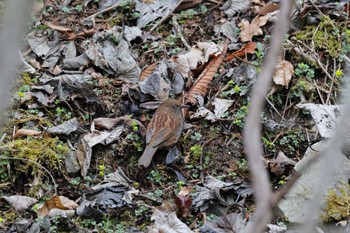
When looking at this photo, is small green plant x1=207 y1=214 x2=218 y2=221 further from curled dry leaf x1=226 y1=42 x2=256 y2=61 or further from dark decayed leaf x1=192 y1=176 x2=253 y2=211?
curled dry leaf x1=226 y1=42 x2=256 y2=61

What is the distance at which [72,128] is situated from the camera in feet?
18.6

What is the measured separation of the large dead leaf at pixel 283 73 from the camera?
6078mm

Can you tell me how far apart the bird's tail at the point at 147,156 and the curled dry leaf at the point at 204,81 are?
0.86 metres

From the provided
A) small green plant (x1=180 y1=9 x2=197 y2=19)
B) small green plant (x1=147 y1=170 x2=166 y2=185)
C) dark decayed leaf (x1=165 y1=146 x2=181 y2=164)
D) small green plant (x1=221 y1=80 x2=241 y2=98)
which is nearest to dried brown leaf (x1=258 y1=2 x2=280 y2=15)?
small green plant (x1=180 y1=9 x2=197 y2=19)

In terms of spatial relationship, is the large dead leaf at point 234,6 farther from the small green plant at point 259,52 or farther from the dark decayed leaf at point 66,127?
the dark decayed leaf at point 66,127

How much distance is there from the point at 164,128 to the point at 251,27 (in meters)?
1.74

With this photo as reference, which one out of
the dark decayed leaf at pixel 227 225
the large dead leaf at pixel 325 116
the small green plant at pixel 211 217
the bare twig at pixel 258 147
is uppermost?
the bare twig at pixel 258 147

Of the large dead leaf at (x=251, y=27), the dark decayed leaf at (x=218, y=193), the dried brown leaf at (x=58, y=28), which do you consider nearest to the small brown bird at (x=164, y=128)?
the dark decayed leaf at (x=218, y=193)

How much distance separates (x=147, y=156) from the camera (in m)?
5.43

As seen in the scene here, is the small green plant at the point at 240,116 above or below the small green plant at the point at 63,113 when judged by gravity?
below

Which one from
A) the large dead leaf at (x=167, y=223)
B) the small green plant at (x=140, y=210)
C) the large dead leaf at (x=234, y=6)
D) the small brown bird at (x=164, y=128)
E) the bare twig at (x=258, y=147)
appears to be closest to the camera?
the bare twig at (x=258, y=147)

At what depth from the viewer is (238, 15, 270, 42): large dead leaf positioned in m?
6.73

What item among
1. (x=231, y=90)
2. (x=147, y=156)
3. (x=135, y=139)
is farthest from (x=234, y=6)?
(x=147, y=156)

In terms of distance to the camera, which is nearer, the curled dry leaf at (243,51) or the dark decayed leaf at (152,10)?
the curled dry leaf at (243,51)
